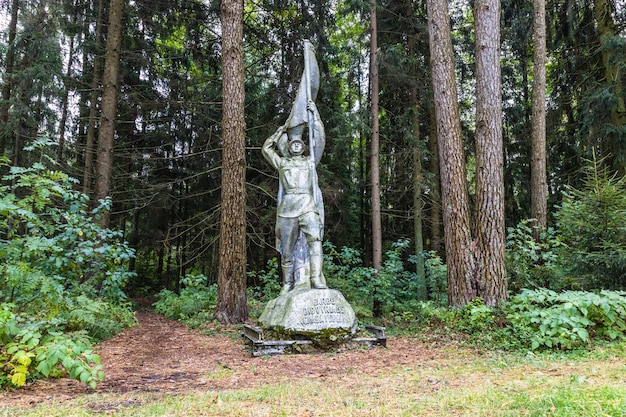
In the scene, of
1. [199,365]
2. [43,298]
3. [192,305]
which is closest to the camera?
[43,298]

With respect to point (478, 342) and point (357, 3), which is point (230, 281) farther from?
point (357, 3)

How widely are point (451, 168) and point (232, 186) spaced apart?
427cm

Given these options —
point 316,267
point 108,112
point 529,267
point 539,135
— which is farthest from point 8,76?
point 529,267

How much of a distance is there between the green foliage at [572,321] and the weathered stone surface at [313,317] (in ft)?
7.96

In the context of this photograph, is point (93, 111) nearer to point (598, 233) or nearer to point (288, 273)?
point (288, 273)

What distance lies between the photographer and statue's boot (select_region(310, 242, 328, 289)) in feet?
23.6

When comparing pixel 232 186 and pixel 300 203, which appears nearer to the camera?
pixel 300 203

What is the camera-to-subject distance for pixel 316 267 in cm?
730

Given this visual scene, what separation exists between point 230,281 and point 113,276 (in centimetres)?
216

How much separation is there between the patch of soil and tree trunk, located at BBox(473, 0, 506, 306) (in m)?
1.80

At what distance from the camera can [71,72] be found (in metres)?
15.5

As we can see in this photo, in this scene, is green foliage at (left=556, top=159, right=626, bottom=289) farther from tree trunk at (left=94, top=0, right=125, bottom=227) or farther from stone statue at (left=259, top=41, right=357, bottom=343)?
tree trunk at (left=94, top=0, right=125, bottom=227)

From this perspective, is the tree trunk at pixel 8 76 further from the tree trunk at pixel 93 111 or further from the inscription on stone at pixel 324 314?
the inscription on stone at pixel 324 314

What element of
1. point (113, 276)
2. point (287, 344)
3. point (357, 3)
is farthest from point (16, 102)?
point (287, 344)
